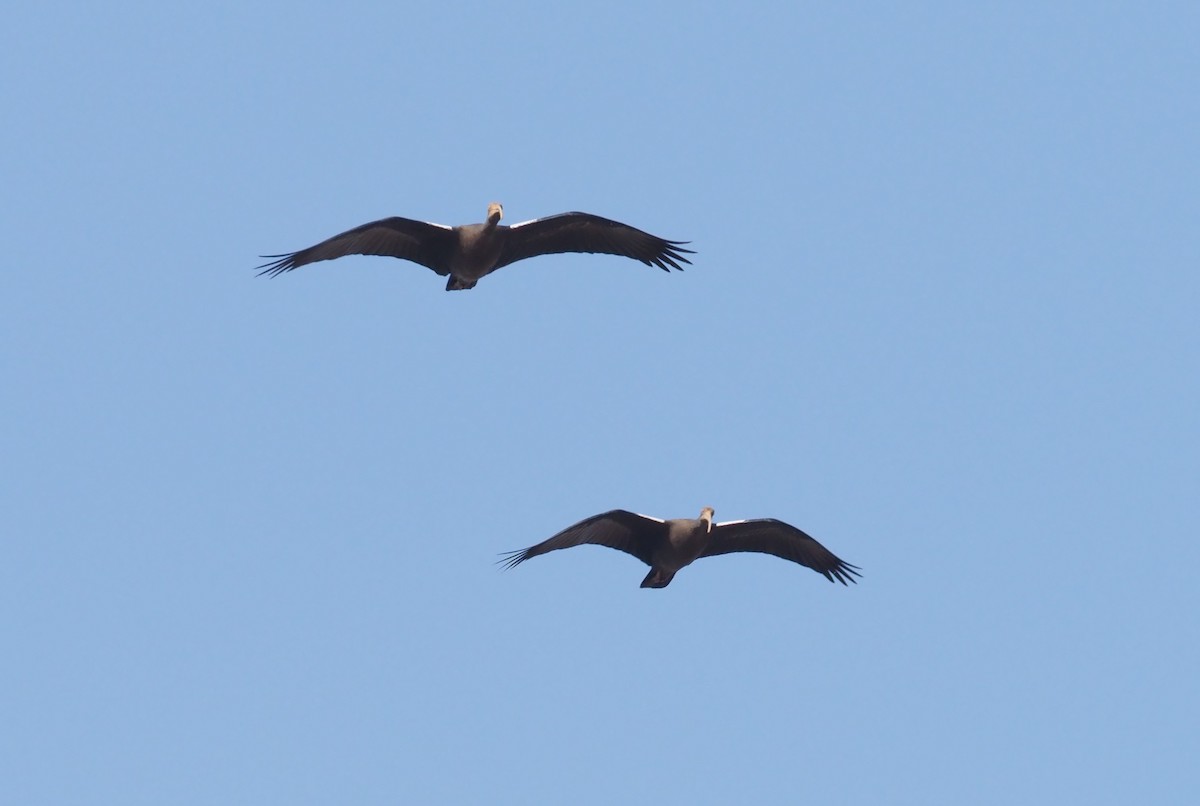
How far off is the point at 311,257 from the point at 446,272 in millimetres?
2182

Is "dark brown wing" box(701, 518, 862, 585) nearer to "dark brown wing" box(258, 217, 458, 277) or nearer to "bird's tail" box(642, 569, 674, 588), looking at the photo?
"bird's tail" box(642, 569, 674, 588)

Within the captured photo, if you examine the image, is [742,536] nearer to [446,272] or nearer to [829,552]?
[829,552]

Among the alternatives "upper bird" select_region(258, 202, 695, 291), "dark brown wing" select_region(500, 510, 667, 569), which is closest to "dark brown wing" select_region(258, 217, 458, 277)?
"upper bird" select_region(258, 202, 695, 291)

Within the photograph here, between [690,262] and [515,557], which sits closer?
[515,557]

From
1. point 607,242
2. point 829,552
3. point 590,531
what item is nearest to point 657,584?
point 590,531

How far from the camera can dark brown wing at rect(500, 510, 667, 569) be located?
25.0 meters

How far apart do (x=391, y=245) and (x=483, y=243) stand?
1.28 m

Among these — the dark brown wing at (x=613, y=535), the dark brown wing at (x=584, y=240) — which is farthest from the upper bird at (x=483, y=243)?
the dark brown wing at (x=613, y=535)

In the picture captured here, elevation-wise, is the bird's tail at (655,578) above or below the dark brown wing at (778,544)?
below

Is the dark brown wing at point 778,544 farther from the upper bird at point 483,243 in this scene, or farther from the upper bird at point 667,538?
the upper bird at point 483,243

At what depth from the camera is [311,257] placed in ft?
81.6

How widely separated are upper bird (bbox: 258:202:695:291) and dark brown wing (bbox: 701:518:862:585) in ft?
12.9

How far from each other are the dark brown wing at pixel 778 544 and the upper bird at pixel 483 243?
12.9ft

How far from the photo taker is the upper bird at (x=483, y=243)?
2528cm
